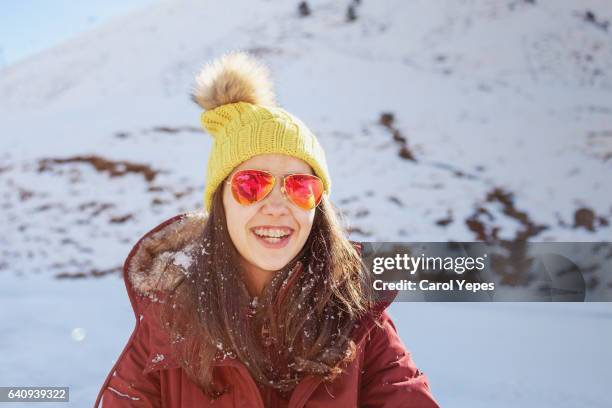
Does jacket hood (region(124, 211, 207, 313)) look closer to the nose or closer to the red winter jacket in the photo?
the red winter jacket

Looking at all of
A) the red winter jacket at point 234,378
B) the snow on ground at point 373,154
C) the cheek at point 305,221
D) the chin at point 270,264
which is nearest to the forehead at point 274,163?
the cheek at point 305,221

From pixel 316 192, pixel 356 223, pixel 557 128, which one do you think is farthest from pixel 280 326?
pixel 557 128

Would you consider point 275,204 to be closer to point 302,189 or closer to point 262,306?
point 302,189

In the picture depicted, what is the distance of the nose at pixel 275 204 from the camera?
1575 mm

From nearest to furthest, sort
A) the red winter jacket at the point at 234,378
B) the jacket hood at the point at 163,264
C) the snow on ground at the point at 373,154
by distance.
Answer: the red winter jacket at the point at 234,378 < the jacket hood at the point at 163,264 < the snow on ground at the point at 373,154

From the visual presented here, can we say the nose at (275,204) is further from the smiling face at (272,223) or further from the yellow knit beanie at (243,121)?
the yellow knit beanie at (243,121)

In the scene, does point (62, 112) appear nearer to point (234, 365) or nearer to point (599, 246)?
point (599, 246)

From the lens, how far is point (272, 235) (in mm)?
1605

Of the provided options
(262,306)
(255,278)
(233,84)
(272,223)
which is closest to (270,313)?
(262,306)

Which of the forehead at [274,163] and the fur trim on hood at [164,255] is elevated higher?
the forehead at [274,163]

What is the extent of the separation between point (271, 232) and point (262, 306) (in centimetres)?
24

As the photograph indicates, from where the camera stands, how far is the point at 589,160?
23.7 ft

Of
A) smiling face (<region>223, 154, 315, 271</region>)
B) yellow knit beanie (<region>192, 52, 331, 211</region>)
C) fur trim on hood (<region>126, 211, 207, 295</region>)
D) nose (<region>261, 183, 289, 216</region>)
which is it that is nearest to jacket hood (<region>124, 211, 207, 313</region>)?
fur trim on hood (<region>126, 211, 207, 295</region>)

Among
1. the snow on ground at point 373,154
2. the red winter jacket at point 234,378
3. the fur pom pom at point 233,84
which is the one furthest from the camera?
the snow on ground at point 373,154
